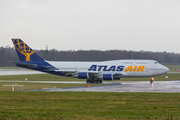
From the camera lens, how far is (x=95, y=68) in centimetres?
4531

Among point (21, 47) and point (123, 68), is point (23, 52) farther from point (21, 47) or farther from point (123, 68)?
point (123, 68)

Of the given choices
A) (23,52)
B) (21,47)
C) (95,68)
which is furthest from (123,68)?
(21,47)

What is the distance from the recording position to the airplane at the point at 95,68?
44.3 meters

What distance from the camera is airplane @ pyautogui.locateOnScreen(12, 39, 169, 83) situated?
4431 cm

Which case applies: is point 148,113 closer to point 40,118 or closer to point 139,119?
point 139,119

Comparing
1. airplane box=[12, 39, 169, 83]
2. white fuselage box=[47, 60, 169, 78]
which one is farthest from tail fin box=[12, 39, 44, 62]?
white fuselage box=[47, 60, 169, 78]

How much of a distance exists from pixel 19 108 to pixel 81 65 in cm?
2948

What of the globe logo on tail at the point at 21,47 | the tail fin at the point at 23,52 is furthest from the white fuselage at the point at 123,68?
the globe logo on tail at the point at 21,47

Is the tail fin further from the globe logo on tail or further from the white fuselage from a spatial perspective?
the white fuselage

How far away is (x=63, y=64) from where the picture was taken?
46344 millimetres

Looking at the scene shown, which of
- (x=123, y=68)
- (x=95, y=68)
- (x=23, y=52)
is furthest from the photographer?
(x=23, y=52)

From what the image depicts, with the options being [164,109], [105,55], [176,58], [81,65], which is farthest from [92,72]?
[176,58]

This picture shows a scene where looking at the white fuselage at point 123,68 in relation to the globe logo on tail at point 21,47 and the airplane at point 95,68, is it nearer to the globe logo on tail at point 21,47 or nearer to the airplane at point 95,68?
the airplane at point 95,68

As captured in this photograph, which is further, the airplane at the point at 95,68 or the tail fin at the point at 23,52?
the tail fin at the point at 23,52
